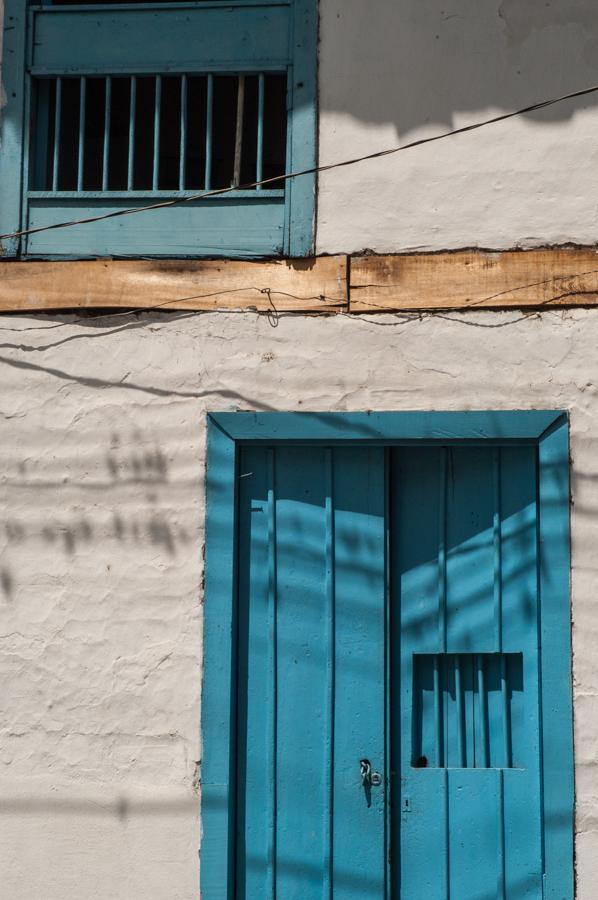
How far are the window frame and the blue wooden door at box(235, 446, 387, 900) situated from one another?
103 cm

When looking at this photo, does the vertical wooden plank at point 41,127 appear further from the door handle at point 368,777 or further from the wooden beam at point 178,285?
the door handle at point 368,777

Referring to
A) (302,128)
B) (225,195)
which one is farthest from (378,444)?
(302,128)

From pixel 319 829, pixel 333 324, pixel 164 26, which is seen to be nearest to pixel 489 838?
pixel 319 829

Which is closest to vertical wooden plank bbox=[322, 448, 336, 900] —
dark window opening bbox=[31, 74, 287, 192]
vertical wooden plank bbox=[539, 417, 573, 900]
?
vertical wooden plank bbox=[539, 417, 573, 900]

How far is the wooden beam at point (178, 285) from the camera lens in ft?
15.9

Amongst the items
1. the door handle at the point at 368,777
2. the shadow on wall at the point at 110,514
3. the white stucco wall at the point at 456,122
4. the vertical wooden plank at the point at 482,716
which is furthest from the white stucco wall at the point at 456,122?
the door handle at the point at 368,777

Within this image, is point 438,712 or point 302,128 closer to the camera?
point 438,712

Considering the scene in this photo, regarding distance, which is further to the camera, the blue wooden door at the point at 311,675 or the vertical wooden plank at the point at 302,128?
the vertical wooden plank at the point at 302,128

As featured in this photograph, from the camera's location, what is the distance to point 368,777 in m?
4.62

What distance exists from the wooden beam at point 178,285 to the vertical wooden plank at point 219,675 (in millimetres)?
605

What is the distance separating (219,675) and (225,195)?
7.08 ft

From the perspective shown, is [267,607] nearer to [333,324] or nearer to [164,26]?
[333,324]

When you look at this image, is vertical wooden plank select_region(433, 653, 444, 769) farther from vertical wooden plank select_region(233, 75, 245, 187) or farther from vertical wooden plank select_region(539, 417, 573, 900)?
vertical wooden plank select_region(233, 75, 245, 187)

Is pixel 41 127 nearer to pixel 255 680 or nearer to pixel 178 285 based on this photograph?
pixel 178 285
